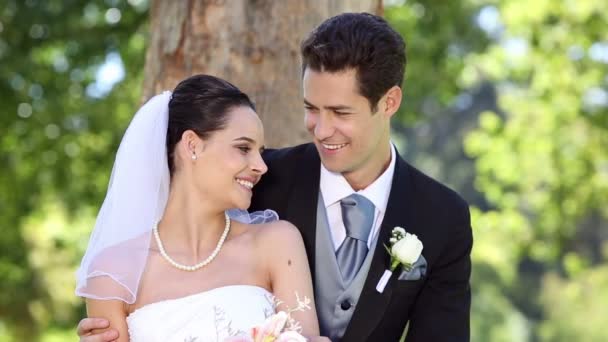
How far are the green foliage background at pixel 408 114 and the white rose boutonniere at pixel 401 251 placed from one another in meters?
6.50

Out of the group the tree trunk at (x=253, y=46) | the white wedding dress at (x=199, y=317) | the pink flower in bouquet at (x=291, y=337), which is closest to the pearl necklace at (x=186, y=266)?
the white wedding dress at (x=199, y=317)

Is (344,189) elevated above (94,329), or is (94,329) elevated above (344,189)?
(344,189)

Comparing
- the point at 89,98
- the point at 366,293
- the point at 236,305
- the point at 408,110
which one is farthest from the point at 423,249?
the point at 89,98

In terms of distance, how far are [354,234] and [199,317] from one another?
29.3 inches

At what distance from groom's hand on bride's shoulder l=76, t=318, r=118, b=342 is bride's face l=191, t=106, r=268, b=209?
0.62m

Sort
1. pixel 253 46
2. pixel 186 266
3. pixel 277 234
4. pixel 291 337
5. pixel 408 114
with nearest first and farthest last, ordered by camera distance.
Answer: pixel 291 337
pixel 186 266
pixel 277 234
pixel 253 46
pixel 408 114

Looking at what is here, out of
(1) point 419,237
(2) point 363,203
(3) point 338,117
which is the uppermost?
(3) point 338,117

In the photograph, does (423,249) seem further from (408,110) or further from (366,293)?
(408,110)

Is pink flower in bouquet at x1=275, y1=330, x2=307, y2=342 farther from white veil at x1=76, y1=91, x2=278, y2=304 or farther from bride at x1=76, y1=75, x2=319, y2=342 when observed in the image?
white veil at x1=76, y1=91, x2=278, y2=304

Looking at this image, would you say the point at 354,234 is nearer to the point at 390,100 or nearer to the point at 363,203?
the point at 363,203

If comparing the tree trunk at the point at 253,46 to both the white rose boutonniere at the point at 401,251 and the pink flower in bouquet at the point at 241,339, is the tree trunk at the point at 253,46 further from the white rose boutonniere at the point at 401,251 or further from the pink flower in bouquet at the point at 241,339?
the pink flower in bouquet at the point at 241,339

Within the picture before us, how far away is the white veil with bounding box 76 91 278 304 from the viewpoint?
398 centimetres

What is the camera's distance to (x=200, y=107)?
407 centimetres

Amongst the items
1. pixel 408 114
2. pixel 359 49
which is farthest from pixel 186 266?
pixel 408 114
